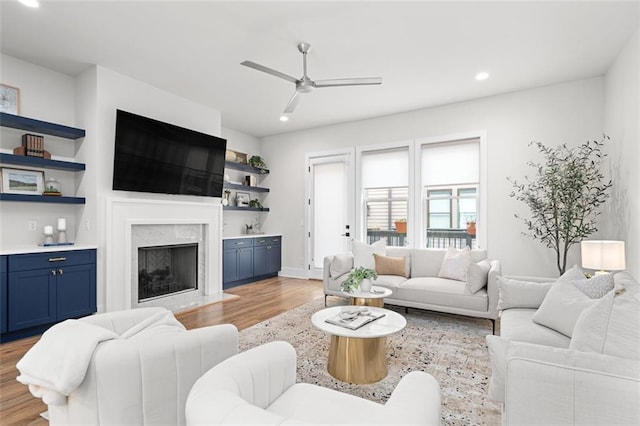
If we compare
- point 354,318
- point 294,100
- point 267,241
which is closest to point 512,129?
point 294,100

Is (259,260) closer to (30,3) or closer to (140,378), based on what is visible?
(30,3)

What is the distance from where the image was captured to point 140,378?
4.32 ft

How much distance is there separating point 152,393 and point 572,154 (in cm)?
505

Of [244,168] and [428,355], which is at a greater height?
[244,168]

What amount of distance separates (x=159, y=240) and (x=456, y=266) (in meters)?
3.93

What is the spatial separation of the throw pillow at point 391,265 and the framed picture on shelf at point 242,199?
3.04m

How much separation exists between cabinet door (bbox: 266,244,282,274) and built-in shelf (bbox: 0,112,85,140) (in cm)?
357

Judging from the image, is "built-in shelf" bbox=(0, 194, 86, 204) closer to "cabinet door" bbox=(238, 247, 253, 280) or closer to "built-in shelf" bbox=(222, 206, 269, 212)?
"built-in shelf" bbox=(222, 206, 269, 212)

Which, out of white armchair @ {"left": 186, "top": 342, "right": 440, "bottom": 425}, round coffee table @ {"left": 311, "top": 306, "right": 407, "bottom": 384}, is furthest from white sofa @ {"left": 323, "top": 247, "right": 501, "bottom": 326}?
white armchair @ {"left": 186, "top": 342, "right": 440, "bottom": 425}

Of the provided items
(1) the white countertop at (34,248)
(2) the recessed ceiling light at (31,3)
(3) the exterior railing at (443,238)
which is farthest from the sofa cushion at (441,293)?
(2) the recessed ceiling light at (31,3)

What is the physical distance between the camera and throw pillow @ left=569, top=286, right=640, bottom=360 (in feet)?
4.21

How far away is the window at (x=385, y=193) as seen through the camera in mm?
5473

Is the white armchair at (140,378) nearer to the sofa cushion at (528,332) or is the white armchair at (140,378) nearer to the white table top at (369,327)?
the white table top at (369,327)

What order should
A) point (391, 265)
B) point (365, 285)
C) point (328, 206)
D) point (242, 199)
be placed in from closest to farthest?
point (365, 285) < point (391, 265) < point (328, 206) < point (242, 199)
